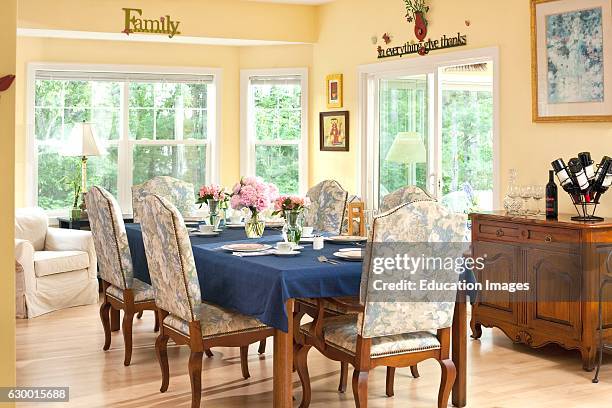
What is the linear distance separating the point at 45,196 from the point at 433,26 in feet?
13.6

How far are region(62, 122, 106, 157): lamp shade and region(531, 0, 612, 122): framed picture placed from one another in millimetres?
4125

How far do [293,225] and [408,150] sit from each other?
2.61 meters

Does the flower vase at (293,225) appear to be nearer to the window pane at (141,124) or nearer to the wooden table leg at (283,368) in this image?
the wooden table leg at (283,368)

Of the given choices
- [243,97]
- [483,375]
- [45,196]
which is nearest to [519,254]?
[483,375]

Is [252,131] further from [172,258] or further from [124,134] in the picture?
[172,258]

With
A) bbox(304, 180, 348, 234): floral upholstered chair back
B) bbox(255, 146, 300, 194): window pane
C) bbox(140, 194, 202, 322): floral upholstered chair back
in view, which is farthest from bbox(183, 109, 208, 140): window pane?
bbox(140, 194, 202, 322): floral upholstered chair back

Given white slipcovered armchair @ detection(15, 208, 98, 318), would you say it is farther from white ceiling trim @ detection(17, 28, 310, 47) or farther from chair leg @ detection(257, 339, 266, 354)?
chair leg @ detection(257, 339, 266, 354)

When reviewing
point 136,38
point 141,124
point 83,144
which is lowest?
point 83,144

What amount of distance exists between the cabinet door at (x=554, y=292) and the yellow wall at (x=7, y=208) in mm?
3386

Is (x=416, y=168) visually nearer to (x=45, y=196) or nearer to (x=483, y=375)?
(x=483, y=375)

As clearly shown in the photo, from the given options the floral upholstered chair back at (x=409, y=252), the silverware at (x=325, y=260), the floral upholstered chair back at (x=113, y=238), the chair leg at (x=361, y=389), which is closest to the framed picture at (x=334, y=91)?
the floral upholstered chair back at (x=113, y=238)

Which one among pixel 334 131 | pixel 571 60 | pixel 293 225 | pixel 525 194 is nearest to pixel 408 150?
pixel 334 131

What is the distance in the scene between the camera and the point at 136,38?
8.01 meters

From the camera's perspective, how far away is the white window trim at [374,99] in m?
6.27
